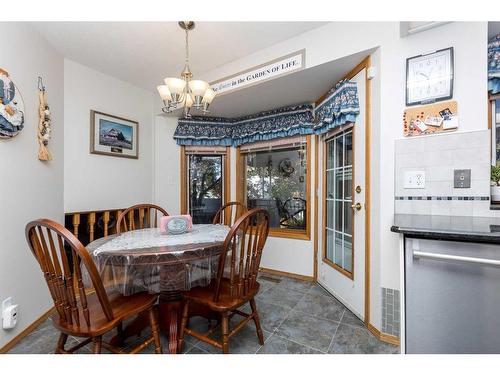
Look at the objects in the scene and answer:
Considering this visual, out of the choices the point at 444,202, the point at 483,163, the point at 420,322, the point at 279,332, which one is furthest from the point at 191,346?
the point at 483,163

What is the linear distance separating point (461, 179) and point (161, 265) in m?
1.93

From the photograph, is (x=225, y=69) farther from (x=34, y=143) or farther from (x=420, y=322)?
(x=420, y=322)

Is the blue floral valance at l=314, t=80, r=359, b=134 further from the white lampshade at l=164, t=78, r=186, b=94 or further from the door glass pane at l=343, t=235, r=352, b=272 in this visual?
A: the white lampshade at l=164, t=78, r=186, b=94

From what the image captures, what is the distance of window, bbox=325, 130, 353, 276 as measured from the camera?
211 centimetres

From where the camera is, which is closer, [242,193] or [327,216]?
[327,216]

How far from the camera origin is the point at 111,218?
2.60m

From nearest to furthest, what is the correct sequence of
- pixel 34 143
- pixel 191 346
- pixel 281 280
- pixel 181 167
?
pixel 191 346 → pixel 34 143 → pixel 281 280 → pixel 181 167

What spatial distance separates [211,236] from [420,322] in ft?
4.05

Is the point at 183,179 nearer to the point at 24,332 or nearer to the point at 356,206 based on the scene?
the point at 24,332

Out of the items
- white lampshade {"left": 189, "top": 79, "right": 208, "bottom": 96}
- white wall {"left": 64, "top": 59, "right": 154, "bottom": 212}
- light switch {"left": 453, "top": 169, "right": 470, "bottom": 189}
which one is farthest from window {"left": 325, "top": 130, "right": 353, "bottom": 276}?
white wall {"left": 64, "top": 59, "right": 154, "bottom": 212}

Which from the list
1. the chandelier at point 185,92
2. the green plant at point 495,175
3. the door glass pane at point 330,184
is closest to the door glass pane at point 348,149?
the door glass pane at point 330,184

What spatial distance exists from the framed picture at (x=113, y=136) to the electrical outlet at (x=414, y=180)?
2.89 meters

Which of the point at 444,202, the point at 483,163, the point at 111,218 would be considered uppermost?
the point at 483,163

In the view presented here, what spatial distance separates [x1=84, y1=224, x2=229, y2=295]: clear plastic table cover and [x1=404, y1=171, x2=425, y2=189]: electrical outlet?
1.32m
